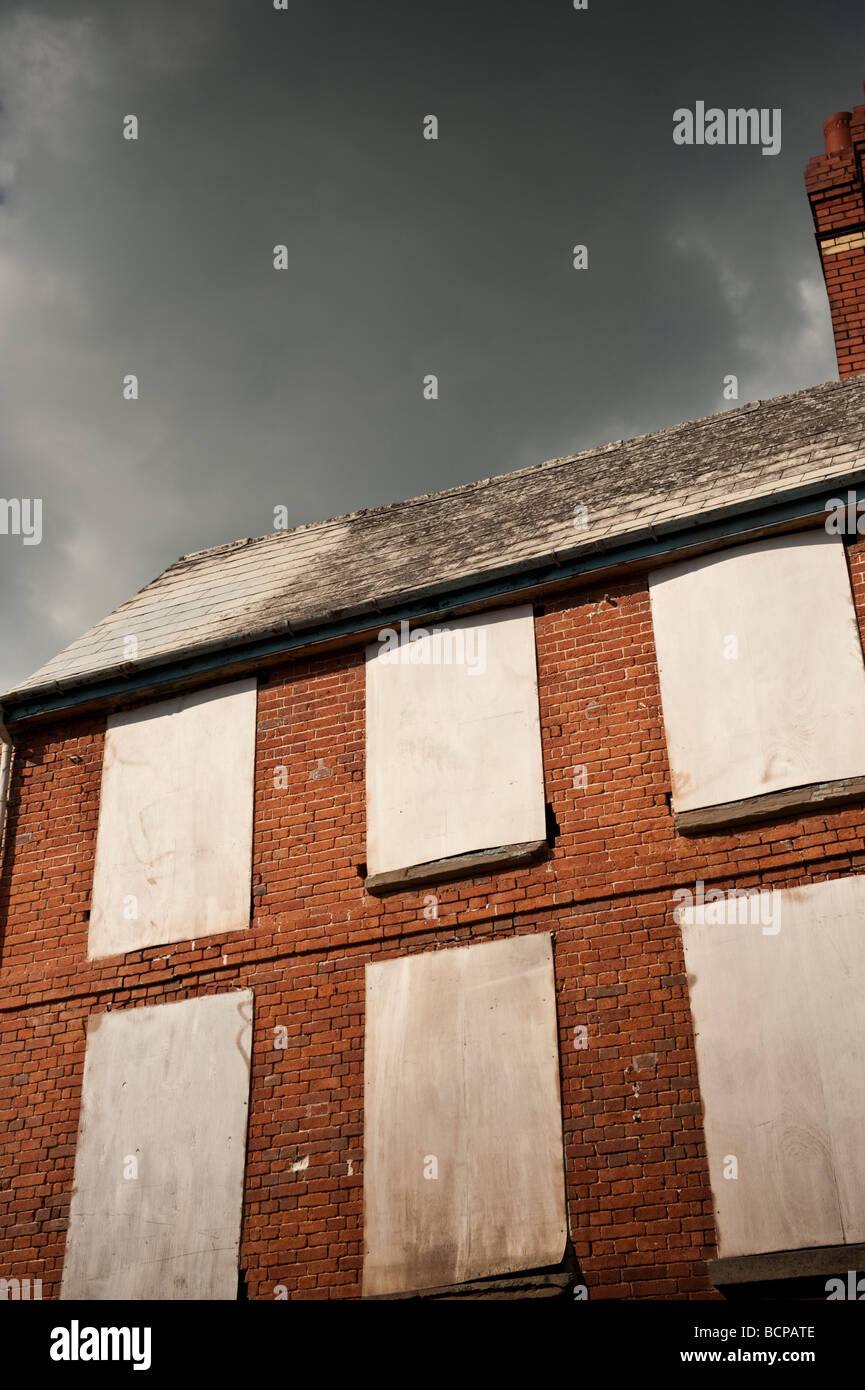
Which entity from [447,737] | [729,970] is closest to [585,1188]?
[729,970]

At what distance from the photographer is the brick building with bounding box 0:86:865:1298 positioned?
8.54m

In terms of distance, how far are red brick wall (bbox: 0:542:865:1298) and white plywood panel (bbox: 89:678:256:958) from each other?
144 mm

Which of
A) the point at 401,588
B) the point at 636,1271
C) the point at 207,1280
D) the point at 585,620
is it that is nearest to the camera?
the point at 636,1271

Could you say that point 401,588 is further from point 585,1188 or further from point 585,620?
point 585,1188

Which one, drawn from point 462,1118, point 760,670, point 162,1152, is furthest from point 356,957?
point 760,670

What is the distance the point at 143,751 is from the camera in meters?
11.5

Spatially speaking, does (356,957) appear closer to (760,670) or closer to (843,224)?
(760,670)

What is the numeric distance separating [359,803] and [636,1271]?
381 cm

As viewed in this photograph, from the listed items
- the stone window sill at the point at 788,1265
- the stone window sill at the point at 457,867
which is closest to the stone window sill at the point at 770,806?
the stone window sill at the point at 457,867

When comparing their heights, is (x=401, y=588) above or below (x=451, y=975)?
above

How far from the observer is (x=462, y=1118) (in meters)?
9.09

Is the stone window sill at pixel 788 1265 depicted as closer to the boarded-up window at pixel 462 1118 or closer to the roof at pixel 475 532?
the boarded-up window at pixel 462 1118

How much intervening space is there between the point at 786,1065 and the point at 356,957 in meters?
3.07

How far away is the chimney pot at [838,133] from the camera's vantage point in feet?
52.1
